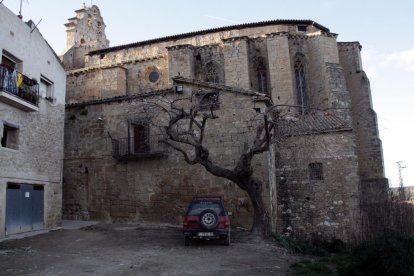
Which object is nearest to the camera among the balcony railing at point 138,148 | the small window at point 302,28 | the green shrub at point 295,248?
the green shrub at point 295,248

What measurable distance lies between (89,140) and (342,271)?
43.0 ft

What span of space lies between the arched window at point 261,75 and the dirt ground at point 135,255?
14122mm

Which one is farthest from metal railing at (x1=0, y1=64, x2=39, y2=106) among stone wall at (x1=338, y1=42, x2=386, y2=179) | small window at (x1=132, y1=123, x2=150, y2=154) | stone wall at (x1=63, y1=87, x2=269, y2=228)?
stone wall at (x1=338, y1=42, x2=386, y2=179)

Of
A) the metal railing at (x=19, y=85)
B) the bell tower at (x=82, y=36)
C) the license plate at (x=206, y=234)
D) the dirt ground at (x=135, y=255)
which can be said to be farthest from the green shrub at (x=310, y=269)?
the bell tower at (x=82, y=36)

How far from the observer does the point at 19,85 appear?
41.0 feet

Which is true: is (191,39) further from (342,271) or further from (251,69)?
(342,271)

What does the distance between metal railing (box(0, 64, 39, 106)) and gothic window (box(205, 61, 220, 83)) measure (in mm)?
13604

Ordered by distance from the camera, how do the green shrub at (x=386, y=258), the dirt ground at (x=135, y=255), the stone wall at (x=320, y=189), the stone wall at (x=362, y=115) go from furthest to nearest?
the stone wall at (x=362, y=115), the stone wall at (x=320, y=189), the dirt ground at (x=135, y=255), the green shrub at (x=386, y=258)

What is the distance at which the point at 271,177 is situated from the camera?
51.2 feet

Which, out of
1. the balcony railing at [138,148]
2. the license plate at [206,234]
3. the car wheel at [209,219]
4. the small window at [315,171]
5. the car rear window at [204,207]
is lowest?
the license plate at [206,234]

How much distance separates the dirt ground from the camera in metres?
7.77

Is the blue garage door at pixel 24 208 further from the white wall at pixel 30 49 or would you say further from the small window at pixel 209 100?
the small window at pixel 209 100

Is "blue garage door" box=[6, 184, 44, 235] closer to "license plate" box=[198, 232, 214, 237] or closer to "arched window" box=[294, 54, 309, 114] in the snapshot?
"license plate" box=[198, 232, 214, 237]

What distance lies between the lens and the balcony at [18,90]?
1170 cm
